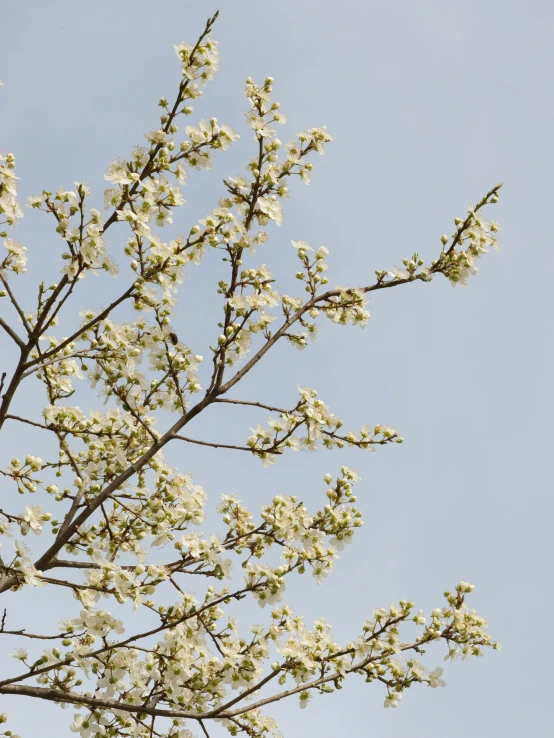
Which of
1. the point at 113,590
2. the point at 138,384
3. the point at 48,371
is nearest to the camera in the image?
the point at 113,590

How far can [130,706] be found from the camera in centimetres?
598

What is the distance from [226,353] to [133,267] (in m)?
1.14

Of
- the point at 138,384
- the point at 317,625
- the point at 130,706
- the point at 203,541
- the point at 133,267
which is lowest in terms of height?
the point at 130,706

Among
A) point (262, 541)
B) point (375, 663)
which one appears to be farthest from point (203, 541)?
point (375, 663)

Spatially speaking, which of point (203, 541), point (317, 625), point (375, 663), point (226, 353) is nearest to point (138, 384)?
point (226, 353)

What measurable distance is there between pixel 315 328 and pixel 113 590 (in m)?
3.04

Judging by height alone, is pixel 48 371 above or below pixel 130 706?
above

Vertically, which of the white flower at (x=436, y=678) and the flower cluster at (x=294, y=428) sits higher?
the flower cluster at (x=294, y=428)

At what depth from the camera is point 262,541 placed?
20.4 ft

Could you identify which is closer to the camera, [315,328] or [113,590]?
[113,590]

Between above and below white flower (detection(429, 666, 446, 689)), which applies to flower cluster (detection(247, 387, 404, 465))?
above

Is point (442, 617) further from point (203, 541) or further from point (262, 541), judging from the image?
point (203, 541)

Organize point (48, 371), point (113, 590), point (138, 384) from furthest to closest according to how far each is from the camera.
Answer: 1. point (48, 371)
2. point (138, 384)
3. point (113, 590)

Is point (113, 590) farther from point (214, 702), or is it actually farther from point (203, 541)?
point (214, 702)
